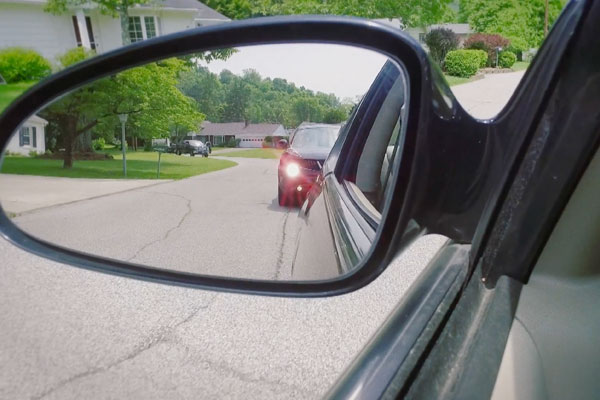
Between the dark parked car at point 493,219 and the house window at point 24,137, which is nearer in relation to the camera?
the dark parked car at point 493,219

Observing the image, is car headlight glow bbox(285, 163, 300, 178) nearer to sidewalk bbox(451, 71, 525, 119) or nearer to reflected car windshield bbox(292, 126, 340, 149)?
reflected car windshield bbox(292, 126, 340, 149)

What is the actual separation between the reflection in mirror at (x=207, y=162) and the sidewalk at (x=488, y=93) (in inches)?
5.0

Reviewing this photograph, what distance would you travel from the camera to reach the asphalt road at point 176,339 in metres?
3.02

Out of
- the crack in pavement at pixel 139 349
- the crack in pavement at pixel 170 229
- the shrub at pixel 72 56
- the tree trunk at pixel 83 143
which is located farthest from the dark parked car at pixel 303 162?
the shrub at pixel 72 56

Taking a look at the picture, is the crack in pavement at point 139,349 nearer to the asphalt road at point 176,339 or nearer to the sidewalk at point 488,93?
the asphalt road at point 176,339

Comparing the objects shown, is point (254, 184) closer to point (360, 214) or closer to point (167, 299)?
point (360, 214)

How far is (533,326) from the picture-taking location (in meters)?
0.93

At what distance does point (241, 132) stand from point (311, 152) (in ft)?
0.51

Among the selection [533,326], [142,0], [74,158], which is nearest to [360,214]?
[533,326]

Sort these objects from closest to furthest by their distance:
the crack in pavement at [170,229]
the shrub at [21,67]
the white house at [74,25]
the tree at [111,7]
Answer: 1. the crack in pavement at [170,229]
2. the tree at [111,7]
3. the shrub at [21,67]
4. the white house at [74,25]

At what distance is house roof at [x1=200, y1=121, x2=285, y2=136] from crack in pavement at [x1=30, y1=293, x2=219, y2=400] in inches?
91.7

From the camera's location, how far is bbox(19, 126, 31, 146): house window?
5.37ft

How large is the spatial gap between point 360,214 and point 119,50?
0.63m

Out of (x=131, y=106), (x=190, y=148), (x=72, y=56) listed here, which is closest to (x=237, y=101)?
(x=190, y=148)
